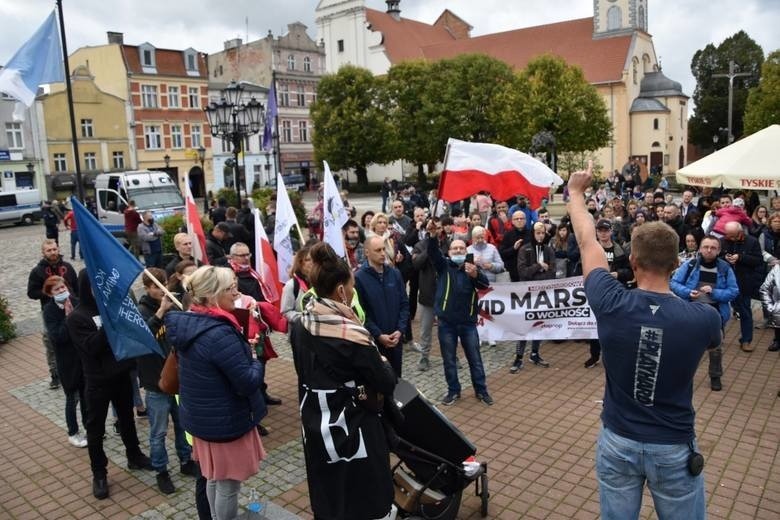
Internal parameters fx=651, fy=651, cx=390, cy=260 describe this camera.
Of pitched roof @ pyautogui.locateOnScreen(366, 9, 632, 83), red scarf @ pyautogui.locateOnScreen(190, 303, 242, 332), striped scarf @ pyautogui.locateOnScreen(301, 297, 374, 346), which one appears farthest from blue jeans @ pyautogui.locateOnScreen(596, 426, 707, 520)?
pitched roof @ pyautogui.locateOnScreen(366, 9, 632, 83)

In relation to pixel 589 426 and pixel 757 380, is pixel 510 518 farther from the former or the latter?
pixel 757 380

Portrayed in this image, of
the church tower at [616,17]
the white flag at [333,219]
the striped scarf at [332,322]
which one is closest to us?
the striped scarf at [332,322]

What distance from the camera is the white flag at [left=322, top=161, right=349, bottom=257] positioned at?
834cm

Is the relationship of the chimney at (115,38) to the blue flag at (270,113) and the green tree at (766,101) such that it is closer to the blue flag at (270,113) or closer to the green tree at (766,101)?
the blue flag at (270,113)

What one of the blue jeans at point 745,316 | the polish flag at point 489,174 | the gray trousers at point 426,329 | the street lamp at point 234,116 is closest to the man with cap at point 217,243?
the gray trousers at point 426,329

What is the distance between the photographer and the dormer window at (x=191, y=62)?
51456mm

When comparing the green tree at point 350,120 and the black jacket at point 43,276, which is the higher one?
the green tree at point 350,120

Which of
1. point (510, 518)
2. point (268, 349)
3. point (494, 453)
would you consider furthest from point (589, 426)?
point (268, 349)

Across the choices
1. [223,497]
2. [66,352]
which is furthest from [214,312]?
[66,352]

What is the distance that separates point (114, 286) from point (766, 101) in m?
41.9

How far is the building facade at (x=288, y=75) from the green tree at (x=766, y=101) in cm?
3470

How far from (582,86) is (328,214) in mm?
37253

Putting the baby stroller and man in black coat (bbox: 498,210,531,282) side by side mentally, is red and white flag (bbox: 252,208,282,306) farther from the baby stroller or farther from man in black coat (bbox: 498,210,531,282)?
man in black coat (bbox: 498,210,531,282)

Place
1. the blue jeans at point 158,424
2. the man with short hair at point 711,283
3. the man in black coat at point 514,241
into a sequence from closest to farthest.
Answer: the blue jeans at point 158,424, the man with short hair at point 711,283, the man in black coat at point 514,241
